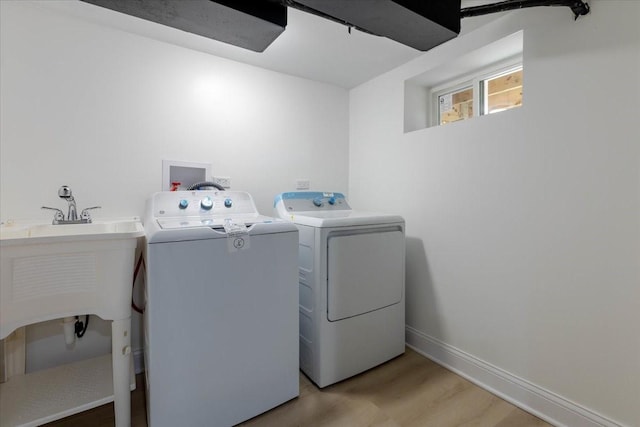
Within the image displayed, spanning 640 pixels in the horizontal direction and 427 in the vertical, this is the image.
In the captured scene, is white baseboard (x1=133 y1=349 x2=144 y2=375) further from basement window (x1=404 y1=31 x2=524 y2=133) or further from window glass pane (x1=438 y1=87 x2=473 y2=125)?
window glass pane (x1=438 y1=87 x2=473 y2=125)

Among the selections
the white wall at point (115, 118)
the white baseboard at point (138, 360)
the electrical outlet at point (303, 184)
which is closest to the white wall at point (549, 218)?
the electrical outlet at point (303, 184)

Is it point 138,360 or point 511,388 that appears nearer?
point 511,388

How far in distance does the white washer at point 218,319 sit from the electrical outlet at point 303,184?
3.25 feet

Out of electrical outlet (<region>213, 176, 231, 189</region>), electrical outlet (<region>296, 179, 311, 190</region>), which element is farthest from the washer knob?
electrical outlet (<region>296, 179, 311, 190</region>)

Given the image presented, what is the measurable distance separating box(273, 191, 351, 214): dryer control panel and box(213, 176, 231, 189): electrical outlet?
0.37 meters

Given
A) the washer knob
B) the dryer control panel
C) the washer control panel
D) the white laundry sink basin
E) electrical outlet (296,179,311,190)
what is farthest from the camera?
electrical outlet (296,179,311,190)

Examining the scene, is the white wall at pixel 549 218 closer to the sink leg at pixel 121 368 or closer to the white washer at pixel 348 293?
the white washer at pixel 348 293

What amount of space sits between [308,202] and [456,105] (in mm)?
1367

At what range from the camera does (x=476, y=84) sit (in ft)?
6.57

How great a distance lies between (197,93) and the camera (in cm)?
200

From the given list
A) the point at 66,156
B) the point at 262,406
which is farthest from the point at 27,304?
the point at 262,406

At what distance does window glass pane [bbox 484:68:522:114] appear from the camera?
1812 millimetres

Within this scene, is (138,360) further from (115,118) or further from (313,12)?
(313,12)

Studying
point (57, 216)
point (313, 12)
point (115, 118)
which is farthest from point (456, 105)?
point (57, 216)
